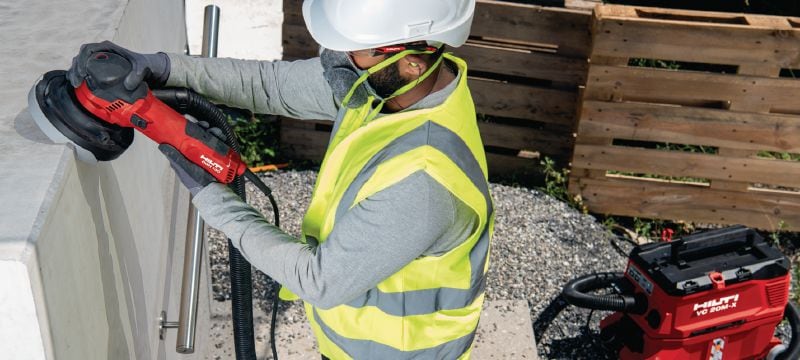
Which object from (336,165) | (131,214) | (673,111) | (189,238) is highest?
(336,165)

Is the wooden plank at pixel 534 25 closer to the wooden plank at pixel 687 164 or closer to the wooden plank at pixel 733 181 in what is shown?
the wooden plank at pixel 687 164

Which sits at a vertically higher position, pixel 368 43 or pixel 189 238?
pixel 368 43

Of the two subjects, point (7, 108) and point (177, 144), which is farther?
point (177, 144)

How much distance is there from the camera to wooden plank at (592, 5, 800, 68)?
5250 millimetres

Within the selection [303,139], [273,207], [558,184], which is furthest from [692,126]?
[273,207]

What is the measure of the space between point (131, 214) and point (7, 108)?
1.58 ft

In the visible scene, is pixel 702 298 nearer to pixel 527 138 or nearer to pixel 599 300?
pixel 599 300

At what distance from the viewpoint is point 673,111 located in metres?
5.59

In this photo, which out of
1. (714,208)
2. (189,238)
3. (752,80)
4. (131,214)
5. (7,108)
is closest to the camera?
(7,108)

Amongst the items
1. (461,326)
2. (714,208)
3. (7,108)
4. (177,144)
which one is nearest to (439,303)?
(461,326)

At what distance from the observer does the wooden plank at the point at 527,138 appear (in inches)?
238

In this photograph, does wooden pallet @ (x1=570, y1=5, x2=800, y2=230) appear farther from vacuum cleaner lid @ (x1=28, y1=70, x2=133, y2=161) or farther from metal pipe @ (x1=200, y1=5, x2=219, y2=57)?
vacuum cleaner lid @ (x1=28, y1=70, x2=133, y2=161)

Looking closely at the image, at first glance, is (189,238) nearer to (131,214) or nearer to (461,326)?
(131,214)

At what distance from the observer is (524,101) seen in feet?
19.4
